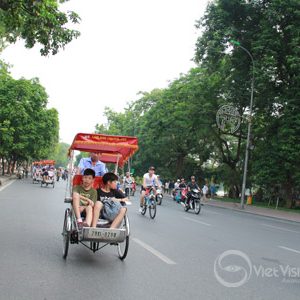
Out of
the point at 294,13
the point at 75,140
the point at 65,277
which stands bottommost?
the point at 65,277

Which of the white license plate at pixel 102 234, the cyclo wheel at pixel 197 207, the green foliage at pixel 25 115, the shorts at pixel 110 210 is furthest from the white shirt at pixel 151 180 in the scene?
the green foliage at pixel 25 115

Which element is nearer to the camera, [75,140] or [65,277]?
[65,277]

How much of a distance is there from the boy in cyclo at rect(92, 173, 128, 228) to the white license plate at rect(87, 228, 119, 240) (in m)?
0.32

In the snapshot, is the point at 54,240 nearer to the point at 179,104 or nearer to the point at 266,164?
the point at 266,164

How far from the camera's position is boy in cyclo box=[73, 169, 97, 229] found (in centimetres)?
732

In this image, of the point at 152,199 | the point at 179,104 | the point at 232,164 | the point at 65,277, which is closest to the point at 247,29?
the point at 179,104

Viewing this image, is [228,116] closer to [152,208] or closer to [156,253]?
[152,208]

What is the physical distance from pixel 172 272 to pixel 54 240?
3.10 meters

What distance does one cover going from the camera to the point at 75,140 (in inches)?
431

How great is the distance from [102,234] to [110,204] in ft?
2.48

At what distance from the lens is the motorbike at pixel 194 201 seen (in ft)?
64.6

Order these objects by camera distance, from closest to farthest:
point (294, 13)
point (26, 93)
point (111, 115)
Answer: point (294, 13), point (26, 93), point (111, 115)

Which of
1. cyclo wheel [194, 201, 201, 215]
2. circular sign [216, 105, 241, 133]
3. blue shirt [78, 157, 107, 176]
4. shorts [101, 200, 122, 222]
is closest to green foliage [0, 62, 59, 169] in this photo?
circular sign [216, 105, 241, 133]

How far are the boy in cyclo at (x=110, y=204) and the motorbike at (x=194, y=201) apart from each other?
11933 millimetres
